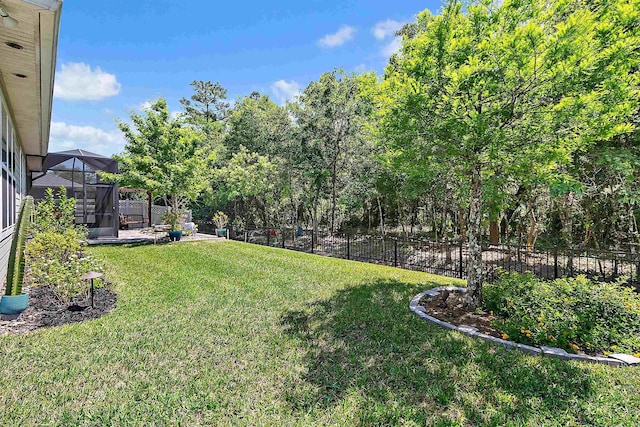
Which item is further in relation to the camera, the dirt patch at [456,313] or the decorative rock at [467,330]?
the dirt patch at [456,313]

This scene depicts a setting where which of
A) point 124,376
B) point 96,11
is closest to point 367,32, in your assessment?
point 96,11

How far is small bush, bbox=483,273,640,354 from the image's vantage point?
11.2 feet

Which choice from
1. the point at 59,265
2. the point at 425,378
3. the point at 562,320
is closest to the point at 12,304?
the point at 59,265

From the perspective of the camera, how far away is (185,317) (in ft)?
14.6

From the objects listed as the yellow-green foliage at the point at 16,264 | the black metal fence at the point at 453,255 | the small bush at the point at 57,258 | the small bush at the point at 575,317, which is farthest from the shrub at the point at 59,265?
the black metal fence at the point at 453,255

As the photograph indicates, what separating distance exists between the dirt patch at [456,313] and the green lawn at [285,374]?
1.39 ft

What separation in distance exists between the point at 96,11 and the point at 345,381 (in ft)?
29.6

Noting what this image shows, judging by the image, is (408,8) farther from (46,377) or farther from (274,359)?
(46,377)

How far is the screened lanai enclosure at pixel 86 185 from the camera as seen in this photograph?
1287cm

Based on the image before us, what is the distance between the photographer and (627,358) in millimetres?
3137

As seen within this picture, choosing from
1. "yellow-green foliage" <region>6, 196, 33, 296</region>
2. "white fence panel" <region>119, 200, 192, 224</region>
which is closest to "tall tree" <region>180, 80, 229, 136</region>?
"white fence panel" <region>119, 200, 192, 224</region>

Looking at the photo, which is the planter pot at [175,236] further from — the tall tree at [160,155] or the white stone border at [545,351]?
the white stone border at [545,351]

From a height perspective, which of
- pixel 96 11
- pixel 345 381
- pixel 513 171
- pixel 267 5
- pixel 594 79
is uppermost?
pixel 267 5

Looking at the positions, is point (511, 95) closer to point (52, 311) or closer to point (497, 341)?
point (497, 341)
